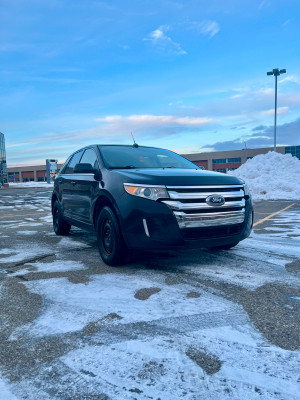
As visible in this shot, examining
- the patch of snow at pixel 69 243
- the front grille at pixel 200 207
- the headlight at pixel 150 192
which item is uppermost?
the headlight at pixel 150 192

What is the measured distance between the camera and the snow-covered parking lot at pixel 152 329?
172cm

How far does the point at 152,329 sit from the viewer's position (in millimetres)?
2309

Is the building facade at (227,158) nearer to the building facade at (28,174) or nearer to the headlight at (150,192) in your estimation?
the building facade at (28,174)

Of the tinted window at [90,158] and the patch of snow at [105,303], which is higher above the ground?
the tinted window at [90,158]

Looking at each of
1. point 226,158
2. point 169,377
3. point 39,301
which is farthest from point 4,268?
point 226,158

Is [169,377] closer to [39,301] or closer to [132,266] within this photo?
[39,301]

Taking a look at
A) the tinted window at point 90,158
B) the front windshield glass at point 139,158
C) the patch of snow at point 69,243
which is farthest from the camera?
the patch of snow at point 69,243

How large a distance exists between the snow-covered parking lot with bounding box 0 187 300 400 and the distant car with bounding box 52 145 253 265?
0.37 m

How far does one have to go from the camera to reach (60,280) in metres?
3.45

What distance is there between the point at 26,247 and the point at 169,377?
398 centimetres

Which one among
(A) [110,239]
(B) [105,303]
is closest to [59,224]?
(A) [110,239]

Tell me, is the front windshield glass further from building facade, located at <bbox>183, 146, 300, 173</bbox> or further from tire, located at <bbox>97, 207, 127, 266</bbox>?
building facade, located at <bbox>183, 146, 300, 173</bbox>

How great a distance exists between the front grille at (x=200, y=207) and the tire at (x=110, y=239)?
2.37 feet

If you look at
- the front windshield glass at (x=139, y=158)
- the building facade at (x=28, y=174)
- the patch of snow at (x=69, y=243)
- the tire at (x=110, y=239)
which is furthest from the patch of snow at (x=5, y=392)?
the building facade at (x=28, y=174)
